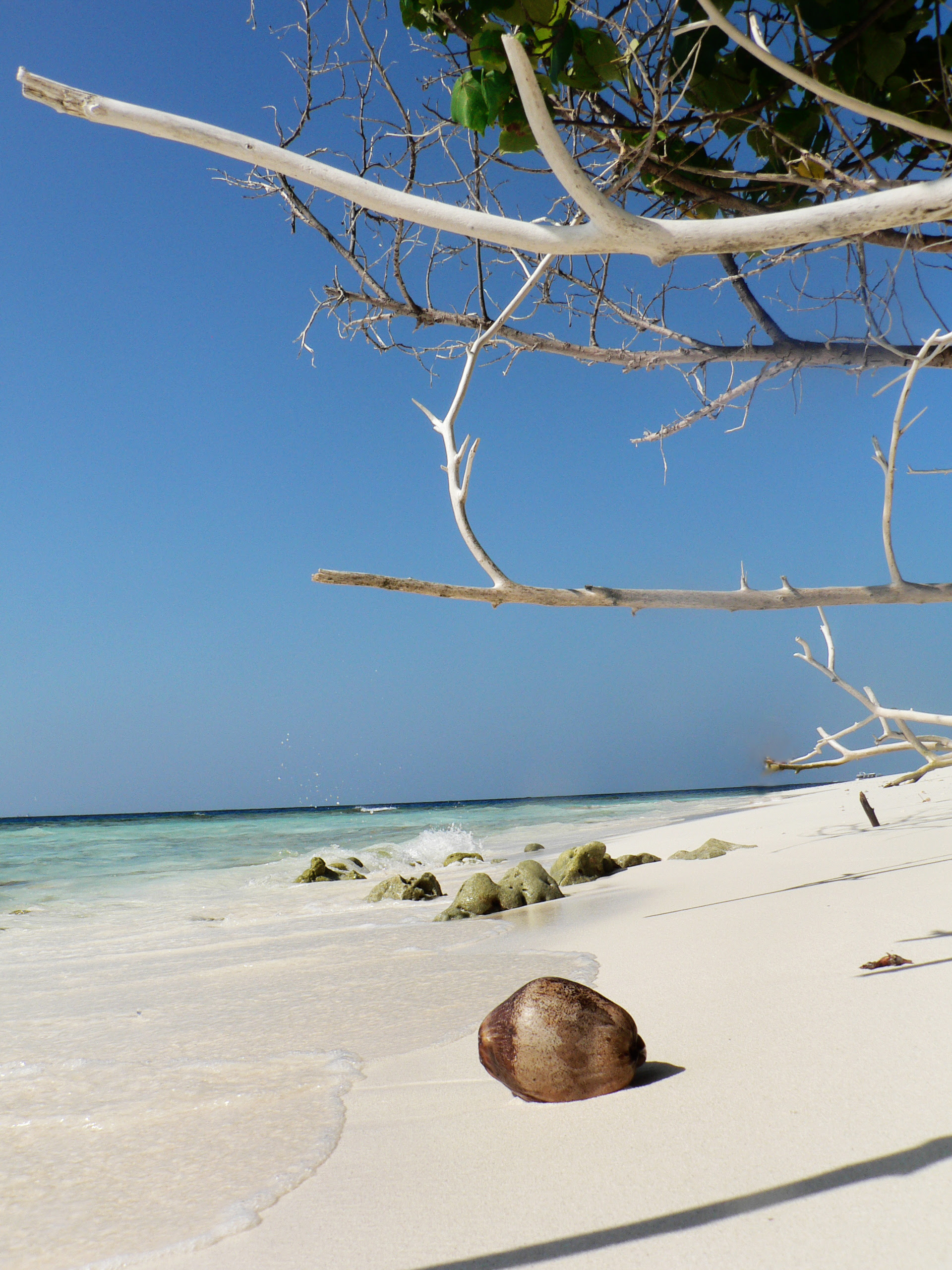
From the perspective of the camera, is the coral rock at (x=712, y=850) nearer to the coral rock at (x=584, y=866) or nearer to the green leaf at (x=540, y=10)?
the coral rock at (x=584, y=866)

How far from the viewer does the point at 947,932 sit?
2895 millimetres

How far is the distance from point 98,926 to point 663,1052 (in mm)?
6158

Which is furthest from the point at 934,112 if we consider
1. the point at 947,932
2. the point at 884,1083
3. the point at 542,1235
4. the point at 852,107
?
the point at 542,1235

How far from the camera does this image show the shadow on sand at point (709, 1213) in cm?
134

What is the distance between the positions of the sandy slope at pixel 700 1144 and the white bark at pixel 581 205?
1672mm

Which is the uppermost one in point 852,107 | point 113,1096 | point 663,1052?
point 852,107

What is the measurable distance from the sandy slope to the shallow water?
0.66 feet

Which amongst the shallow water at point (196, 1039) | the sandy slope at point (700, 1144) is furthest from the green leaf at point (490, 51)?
the shallow water at point (196, 1039)

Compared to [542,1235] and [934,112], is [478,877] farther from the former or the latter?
[934,112]

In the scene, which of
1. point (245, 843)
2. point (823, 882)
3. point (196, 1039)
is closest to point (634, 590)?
point (196, 1039)

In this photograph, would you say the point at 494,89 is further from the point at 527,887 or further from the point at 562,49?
the point at 527,887

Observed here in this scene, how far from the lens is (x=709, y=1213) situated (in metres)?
1.40

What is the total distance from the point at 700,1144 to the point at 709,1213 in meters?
0.26

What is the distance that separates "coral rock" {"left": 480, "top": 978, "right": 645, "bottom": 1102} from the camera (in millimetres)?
2012
